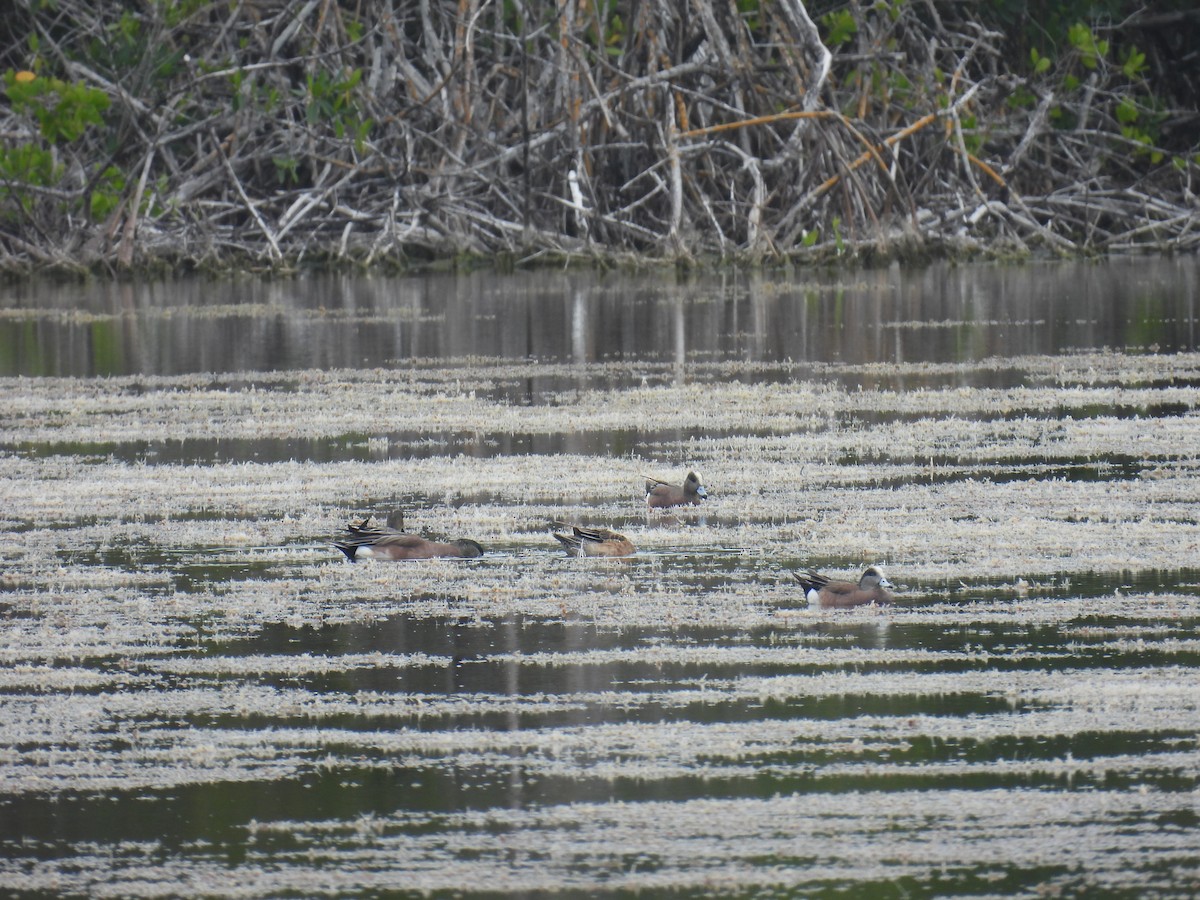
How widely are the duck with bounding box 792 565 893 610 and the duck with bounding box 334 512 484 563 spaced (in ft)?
4.74

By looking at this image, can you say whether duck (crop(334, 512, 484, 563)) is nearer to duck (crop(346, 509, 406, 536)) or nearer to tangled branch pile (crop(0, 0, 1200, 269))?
duck (crop(346, 509, 406, 536))

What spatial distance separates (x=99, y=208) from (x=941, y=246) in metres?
10.6

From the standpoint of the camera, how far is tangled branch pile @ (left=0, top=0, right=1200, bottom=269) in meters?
29.8

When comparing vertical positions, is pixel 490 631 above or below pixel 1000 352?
below

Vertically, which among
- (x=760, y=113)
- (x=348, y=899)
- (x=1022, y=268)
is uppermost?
(x=760, y=113)

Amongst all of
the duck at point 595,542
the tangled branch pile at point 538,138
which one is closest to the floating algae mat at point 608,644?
the duck at point 595,542

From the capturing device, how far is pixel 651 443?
1131 cm

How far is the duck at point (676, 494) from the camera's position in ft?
29.8

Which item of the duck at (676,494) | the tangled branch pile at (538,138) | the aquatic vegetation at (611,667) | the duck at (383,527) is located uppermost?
the tangled branch pile at (538,138)

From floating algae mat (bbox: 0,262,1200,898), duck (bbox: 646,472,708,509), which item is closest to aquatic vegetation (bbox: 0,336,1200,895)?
floating algae mat (bbox: 0,262,1200,898)

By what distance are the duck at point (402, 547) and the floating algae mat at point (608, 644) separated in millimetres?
49

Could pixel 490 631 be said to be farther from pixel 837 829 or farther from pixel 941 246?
pixel 941 246

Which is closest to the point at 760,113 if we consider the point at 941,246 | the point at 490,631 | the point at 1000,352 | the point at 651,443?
the point at 941,246

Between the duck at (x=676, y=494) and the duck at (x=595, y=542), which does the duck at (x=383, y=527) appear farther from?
the duck at (x=676, y=494)
